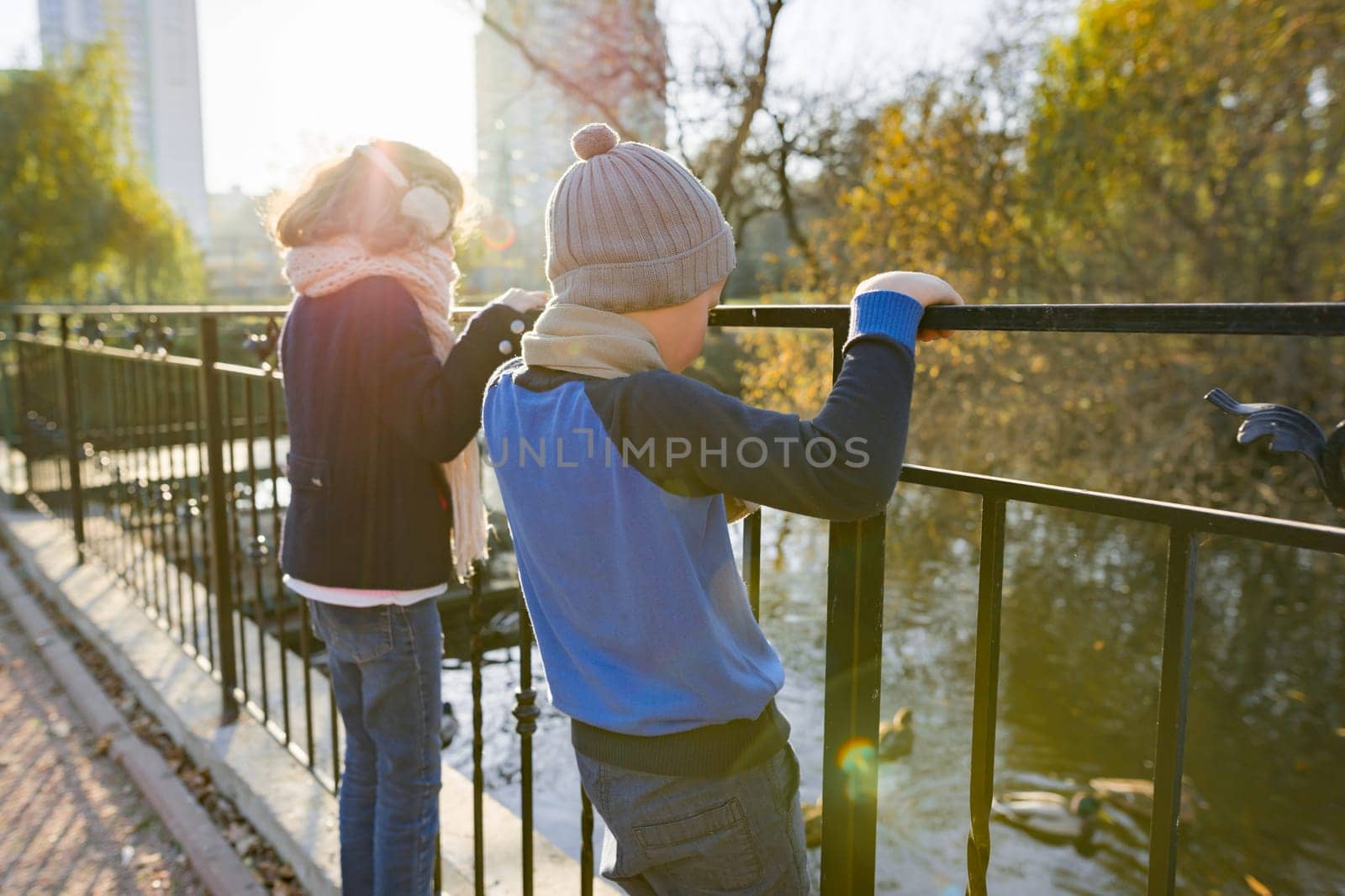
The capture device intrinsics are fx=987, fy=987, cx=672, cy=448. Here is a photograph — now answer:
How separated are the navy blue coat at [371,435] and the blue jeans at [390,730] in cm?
11

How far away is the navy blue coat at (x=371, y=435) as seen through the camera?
184 centimetres

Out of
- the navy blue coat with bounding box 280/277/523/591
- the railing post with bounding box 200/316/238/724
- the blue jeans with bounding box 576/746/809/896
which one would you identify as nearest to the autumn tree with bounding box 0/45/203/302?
the railing post with bounding box 200/316/238/724

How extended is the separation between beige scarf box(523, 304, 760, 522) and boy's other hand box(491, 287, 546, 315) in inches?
18.3

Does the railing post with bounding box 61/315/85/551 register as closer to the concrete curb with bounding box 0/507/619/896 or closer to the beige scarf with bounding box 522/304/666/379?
the concrete curb with bounding box 0/507/619/896

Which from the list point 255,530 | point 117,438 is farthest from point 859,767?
point 117,438

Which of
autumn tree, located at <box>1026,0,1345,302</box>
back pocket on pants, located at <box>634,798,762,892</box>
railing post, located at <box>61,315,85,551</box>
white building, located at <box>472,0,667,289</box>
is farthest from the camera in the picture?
white building, located at <box>472,0,667,289</box>

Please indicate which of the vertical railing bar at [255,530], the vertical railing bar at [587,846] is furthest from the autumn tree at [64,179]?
the vertical railing bar at [587,846]

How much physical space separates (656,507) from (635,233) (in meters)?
0.34

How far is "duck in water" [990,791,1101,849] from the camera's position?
6.73 metres

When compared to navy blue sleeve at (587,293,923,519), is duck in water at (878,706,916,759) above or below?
below

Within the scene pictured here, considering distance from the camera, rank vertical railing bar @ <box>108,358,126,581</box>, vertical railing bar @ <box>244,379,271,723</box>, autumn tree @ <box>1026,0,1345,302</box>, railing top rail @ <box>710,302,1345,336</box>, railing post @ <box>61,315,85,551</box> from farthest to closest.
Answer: autumn tree @ <box>1026,0,1345,302</box>, railing post @ <box>61,315,85,551</box>, vertical railing bar @ <box>108,358,126,581</box>, vertical railing bar @ <box>244,379,271,723</box>, railing top rail @ <box>710,302,1345,336</box>

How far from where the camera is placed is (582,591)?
49.8 inches

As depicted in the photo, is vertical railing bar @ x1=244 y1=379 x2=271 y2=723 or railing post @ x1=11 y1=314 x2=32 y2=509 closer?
vertical railing bar @ x1=244 y1=379 x2=271 y2=723

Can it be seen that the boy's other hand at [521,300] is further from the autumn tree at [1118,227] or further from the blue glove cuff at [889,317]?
the autumn tree at [1118,227]
